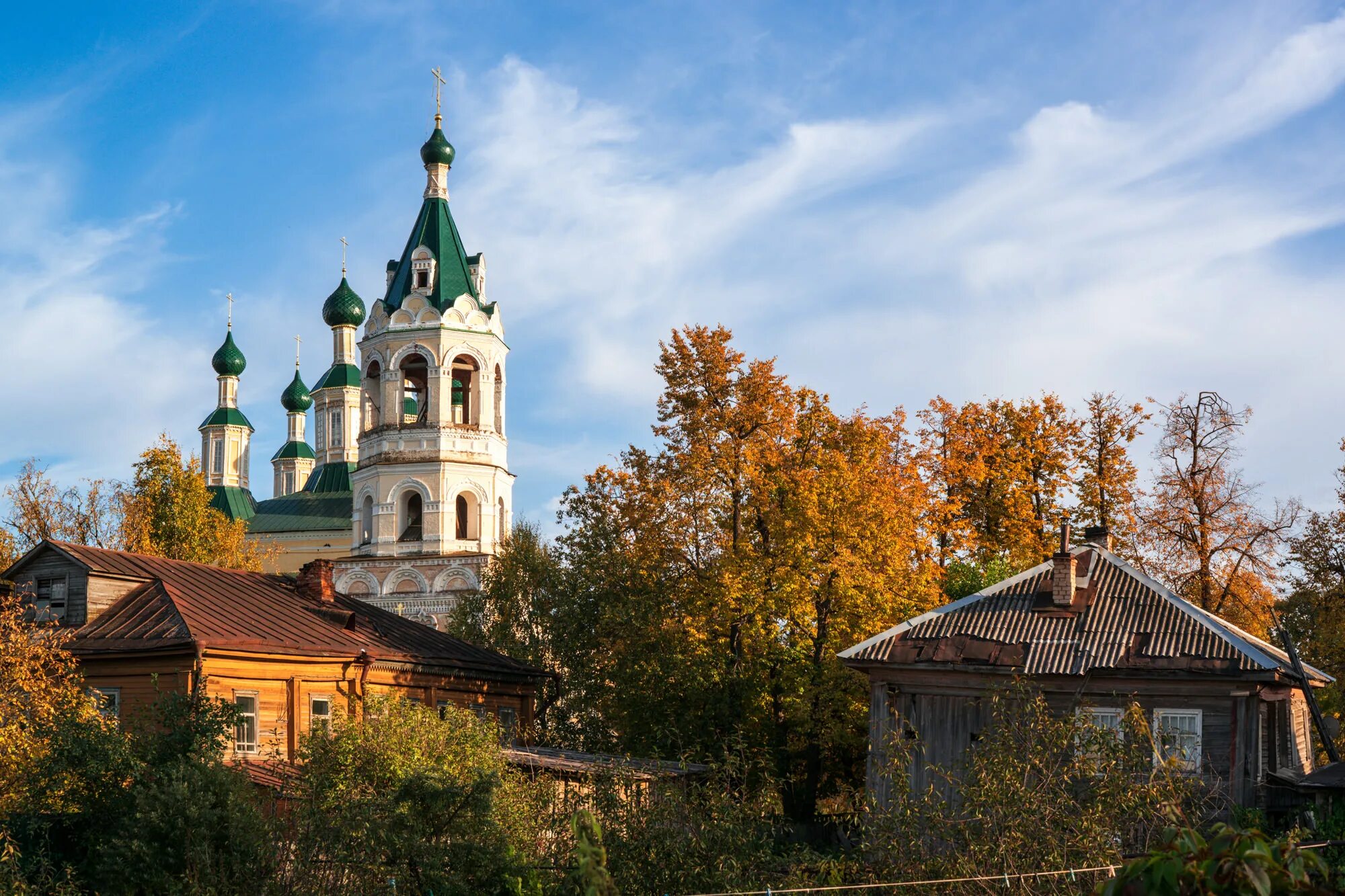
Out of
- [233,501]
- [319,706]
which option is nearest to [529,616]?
[319,706]

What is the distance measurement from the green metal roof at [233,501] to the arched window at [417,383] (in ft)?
93.7

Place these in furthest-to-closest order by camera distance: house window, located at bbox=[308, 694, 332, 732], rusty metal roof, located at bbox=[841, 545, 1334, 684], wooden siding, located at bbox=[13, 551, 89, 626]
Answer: house window, located at bbox=[308, 694, 332, 732]
wooden siding, located at bbox=[13, 551, 89, 626]
rusty metal roof, located at bbox=[841, 545, 1334, 684]

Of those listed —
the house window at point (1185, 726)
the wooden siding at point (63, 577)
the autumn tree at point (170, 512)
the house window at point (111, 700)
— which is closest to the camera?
the house window at point (1185, 726)

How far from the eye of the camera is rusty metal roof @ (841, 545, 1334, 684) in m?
22.0

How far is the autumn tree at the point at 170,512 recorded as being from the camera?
153 feet

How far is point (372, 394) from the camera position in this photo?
63906 millimetres

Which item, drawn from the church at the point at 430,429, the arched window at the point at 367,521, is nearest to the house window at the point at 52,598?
the church at the point at 430,429

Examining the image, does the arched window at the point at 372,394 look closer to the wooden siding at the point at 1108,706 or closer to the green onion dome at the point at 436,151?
the green onion dome at the point at 436,151

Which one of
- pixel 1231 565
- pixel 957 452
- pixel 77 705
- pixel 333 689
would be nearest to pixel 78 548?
pixel 333 689

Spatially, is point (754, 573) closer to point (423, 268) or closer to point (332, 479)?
point (423, 268)

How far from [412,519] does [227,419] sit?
121ft

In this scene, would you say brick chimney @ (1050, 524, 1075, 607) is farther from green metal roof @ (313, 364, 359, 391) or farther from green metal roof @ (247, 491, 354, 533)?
green metal roof @ (313, 364, 359, 391)

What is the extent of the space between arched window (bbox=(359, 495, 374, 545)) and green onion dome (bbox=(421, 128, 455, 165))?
49.0 feet

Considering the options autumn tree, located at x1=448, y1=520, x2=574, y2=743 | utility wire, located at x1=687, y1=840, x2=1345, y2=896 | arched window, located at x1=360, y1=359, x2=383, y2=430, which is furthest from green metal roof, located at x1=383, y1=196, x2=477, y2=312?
utility wire, located at x1=687, y1=840, x2=1345, y2=896
